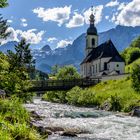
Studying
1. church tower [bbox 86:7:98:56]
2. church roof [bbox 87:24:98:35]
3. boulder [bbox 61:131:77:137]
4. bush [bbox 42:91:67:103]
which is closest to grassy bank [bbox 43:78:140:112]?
bush [bbox 42:91:67:103]

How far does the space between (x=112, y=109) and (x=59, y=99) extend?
4165 cm

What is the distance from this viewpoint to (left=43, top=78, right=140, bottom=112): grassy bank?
2398 inches

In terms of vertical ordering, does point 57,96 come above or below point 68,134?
above

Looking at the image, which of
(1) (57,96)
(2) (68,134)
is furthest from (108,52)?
(2) (68,134)

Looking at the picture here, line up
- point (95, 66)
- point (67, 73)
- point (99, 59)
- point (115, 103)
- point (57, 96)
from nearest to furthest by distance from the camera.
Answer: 1. point (115, 103)
2. point (57, 96)
3. point (67, 73)
4. point (99, 59)
5. point (95, 66)

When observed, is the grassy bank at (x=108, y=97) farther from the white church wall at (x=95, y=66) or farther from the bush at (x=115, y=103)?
the white church wall at (x=95, y=66)

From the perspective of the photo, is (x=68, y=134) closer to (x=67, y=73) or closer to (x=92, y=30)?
(x=67, y=73)

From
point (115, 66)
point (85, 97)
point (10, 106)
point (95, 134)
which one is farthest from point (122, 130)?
point (115, 66)

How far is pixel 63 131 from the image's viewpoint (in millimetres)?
30484

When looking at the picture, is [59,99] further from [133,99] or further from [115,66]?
[133,99]

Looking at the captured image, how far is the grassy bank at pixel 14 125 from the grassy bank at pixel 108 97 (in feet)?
113

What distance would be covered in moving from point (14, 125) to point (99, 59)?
115827 mm

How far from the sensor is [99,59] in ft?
438

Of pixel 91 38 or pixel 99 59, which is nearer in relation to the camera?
pixel 99 59
